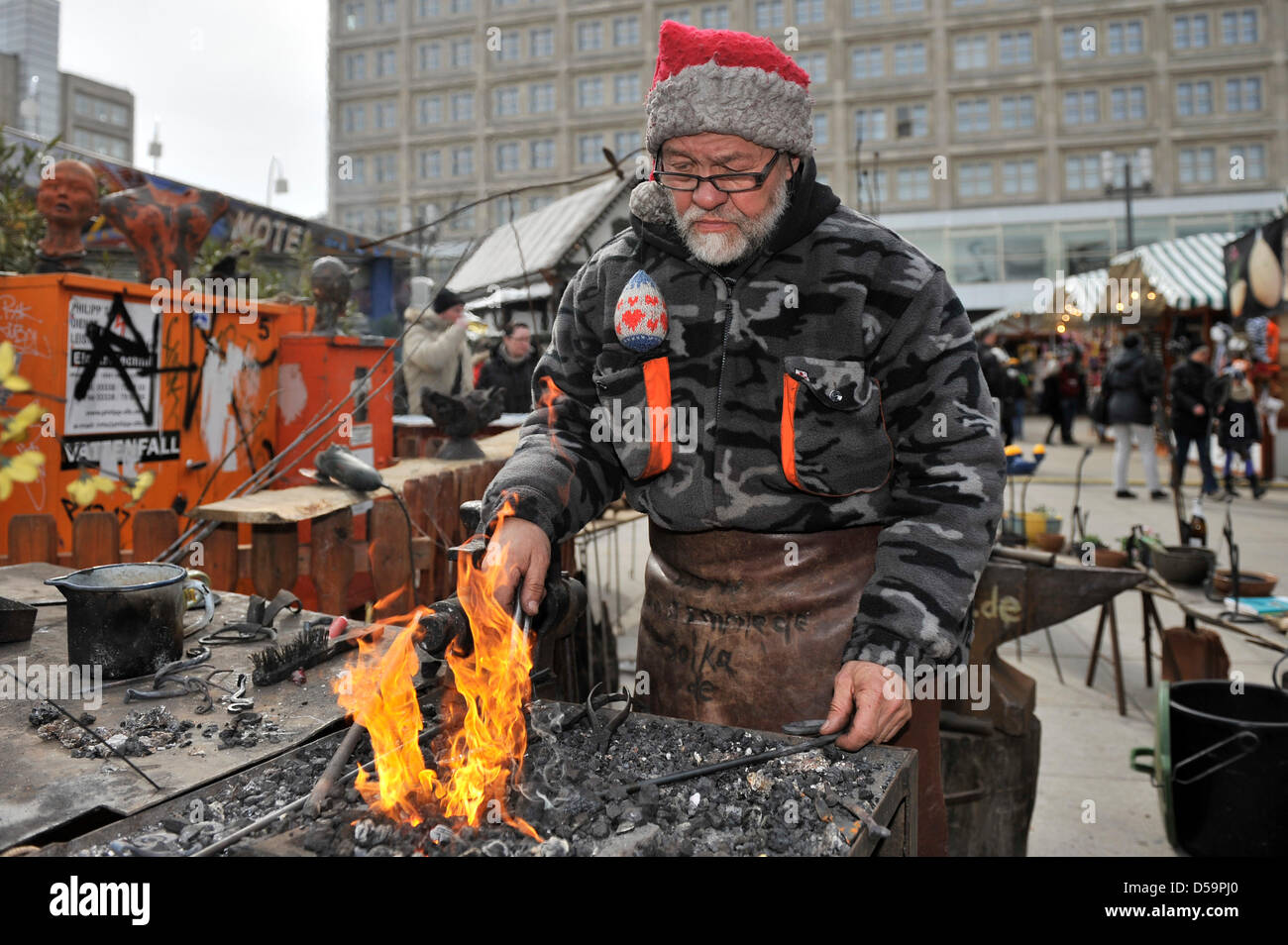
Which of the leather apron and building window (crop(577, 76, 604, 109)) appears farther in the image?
building window (crop(577, 76, 604, 109))

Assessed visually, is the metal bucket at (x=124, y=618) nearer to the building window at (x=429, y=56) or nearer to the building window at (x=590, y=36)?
the building window at (x=590, y=36)

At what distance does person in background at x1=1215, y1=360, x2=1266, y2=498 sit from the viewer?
1196cm

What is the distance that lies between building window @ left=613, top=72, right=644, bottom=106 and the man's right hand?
52915mm

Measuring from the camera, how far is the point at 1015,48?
43.9 meters

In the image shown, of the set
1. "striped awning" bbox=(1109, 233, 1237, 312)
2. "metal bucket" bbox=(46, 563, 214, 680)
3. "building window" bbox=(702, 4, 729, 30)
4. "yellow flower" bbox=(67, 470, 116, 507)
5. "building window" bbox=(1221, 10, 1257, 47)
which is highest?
"building window" bbox=(702, 4, 729, 30)

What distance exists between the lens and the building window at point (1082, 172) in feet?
137

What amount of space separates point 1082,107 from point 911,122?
27.6 ft

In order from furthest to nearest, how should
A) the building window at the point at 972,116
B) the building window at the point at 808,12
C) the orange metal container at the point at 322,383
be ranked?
1. the building window at the point at 808,12
2. the building window at the point at 972,116
3. the orange metal container at the point at 322,383

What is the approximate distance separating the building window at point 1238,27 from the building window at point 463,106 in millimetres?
41920

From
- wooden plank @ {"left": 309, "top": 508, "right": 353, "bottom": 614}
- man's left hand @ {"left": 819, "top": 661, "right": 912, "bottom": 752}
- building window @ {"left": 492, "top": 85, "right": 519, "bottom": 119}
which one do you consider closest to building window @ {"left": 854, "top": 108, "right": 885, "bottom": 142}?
building window @ {"left": 492, "top": 85, "right": 519, "bottom": 119}

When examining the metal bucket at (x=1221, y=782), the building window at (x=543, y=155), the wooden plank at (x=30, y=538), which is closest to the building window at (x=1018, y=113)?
the building window at (x=543, y=155)

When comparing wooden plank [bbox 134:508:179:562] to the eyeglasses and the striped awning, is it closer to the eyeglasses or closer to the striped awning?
the eyeglasses

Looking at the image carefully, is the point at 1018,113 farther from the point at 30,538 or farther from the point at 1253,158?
the point at 30,538

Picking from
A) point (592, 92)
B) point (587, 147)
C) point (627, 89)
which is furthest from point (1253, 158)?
point (592, 92)
